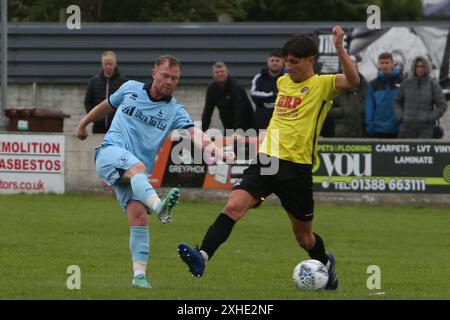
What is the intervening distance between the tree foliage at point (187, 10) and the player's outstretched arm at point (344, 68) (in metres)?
17.3

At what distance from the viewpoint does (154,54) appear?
24969 millimetres

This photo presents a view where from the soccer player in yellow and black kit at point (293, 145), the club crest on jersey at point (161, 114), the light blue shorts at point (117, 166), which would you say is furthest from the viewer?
the club crest on jersey at point (161, 114)

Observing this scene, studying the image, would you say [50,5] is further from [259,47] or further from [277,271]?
[277,271]

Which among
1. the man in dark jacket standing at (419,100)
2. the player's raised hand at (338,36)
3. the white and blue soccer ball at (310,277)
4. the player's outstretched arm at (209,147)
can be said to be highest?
the man in dark jacket standing at (419,100)

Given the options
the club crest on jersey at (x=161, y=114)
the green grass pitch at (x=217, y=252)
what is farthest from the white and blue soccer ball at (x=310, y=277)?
the club crest on jersey at (x=161, y=114)

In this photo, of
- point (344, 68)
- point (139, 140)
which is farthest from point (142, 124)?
point (344, 68)

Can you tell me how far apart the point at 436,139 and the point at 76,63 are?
28.9 feet

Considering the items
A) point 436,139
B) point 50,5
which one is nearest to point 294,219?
point 436,139

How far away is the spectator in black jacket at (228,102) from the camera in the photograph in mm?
20047

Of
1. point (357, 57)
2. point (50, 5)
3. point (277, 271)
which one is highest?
point (50, 5)

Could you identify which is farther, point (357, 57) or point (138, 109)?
point (357, 57)

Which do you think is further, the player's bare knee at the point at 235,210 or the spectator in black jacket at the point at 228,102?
A: the spectator in black jacket at the point at 228,102

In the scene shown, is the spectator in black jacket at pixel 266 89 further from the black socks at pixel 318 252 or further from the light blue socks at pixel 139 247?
the light blue socks at pixel 139 247

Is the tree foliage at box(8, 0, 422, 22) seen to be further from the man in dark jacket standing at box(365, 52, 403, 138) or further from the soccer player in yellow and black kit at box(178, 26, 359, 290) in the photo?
the soccer player in yellow and black kit at box(178, 26, 359, 290)
